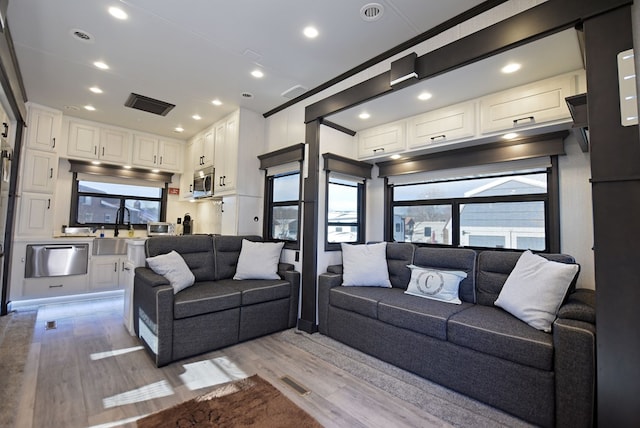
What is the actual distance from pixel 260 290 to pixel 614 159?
285cm

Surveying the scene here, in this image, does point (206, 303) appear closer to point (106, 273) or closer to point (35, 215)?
point (106, 273)

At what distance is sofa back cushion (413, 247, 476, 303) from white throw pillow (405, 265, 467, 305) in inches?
2.6

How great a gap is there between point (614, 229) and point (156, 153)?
19.6ft

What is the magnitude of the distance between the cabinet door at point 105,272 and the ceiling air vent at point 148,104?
7.63ft

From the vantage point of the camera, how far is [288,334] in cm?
315

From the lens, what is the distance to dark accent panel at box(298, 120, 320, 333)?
3.25 meters

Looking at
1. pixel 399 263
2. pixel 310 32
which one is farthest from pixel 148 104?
pixel 399 263

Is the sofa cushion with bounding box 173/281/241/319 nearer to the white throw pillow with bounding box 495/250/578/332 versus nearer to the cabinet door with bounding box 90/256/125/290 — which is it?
the white throw pillow with bounding box 495/250/578/332

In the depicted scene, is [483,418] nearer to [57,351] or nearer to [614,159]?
[614,159]

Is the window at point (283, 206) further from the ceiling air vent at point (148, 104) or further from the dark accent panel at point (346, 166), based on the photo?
the ceiling air vent at point (148, 104)

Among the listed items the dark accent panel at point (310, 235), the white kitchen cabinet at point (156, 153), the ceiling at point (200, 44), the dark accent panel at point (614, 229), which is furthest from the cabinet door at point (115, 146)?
the dark accent panel at point (614, 229)

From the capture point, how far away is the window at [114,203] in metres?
4.93

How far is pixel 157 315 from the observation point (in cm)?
241

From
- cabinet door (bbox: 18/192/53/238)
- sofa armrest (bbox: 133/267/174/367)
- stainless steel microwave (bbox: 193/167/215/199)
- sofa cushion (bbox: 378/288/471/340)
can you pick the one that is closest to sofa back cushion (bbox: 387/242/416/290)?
sofa cushion (bbox: 378/288/471/340)
